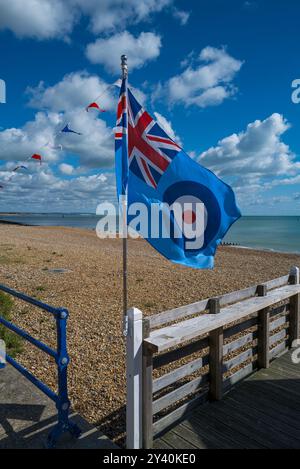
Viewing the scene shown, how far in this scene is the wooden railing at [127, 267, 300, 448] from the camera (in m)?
3.13

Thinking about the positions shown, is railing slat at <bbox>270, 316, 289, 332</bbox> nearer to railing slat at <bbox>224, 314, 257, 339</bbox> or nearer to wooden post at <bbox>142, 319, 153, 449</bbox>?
railing slat at <bbox>224, 314, 257, 339</bbox>

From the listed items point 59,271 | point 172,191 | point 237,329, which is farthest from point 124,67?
point 59,271

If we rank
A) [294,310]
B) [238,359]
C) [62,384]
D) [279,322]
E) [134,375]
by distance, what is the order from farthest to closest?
[294,310], [279,322], [238,359], [62,384], [134,375]

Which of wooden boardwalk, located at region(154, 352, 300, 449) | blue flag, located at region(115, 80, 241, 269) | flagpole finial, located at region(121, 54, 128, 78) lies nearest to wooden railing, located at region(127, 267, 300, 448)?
wooden boardwalk, located at region(154, 352, 300, 449)

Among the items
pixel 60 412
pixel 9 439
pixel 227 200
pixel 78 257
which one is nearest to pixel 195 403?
pixel 60 412

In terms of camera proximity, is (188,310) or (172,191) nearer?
(188,310)

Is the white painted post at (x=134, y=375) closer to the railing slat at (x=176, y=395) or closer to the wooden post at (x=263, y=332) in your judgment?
the railing slat at (x=176, y=395)

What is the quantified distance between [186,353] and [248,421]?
1128 millimetres

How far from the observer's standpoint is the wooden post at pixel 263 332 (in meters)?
5.00

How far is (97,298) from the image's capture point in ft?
32.1

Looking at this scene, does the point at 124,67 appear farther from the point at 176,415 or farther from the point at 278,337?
the point at 278,337

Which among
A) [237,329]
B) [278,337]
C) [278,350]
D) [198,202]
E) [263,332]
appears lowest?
[278,350]

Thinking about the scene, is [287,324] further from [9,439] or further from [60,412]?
[9,439]
